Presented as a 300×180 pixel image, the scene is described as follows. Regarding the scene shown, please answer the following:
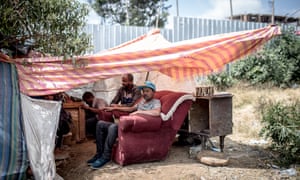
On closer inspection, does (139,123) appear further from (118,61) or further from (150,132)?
(118,61)

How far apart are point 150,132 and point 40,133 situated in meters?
1.40

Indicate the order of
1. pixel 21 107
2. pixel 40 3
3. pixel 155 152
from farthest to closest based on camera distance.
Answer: pixel 155 152 < pixel 21 107 < pixel 40 3

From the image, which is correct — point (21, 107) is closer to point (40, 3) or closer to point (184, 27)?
point (40, 3)

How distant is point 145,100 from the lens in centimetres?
444

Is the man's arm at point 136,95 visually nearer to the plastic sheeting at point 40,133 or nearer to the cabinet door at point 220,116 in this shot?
the cabinet door at point 220,116

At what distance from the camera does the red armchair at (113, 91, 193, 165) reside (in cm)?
405

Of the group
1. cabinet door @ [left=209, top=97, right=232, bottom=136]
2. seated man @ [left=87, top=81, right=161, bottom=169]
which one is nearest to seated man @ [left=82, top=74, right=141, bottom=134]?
seated man @ [left=87, top=81, right=161, bottom=169]

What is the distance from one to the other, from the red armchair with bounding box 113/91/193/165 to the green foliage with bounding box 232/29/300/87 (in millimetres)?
5246

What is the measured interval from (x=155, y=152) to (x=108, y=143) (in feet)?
2.08

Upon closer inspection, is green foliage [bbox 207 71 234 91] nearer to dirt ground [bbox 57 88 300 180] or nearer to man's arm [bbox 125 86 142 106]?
dirt ground [bbox 57 88 300 180]

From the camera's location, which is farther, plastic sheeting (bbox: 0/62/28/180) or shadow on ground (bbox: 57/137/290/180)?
shadow on ground (bbox: 57/137/290/180)

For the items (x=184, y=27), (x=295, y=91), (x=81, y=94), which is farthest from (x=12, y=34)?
(x=295, y=91)

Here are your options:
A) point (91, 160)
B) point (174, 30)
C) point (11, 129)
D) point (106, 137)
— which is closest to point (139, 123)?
point (106, 137)

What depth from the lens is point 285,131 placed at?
436cm
